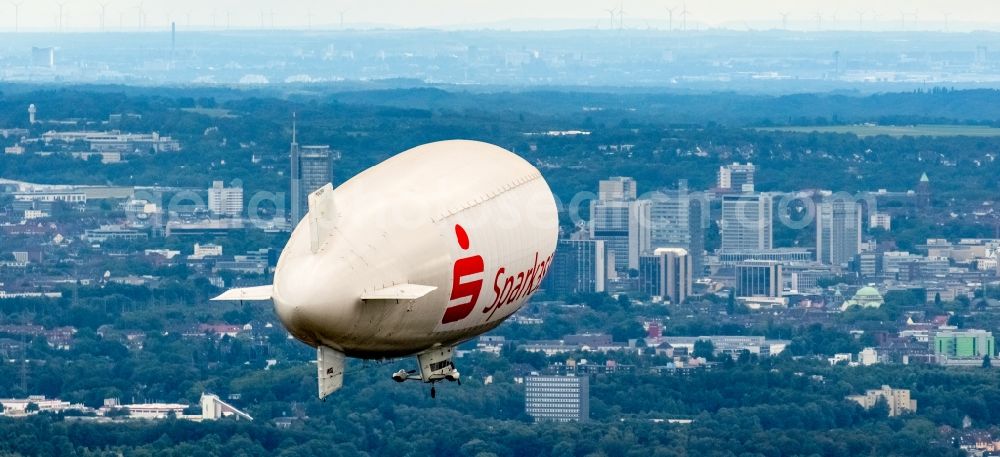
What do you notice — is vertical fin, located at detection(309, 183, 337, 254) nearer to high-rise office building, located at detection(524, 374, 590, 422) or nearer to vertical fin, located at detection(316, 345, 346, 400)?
vertical fin, located at detection(316, 345, 346, 400)

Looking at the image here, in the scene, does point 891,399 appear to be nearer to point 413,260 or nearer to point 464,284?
point 464,284

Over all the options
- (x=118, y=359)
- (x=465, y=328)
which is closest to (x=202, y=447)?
(x=118, y=359)

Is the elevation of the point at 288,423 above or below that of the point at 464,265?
below

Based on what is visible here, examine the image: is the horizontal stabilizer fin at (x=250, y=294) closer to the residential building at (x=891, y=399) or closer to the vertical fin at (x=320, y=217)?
the vertical fin at (x=320, y=217)

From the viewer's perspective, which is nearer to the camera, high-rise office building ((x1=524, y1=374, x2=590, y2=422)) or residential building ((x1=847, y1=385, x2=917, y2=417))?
residential building ((x1=847, y1=385, x2=917, y2=417))

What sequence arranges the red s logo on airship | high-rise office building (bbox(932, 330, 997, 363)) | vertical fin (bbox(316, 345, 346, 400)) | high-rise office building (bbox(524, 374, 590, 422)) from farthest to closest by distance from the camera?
high-rise office building (bbox(932, 330, 997, 363)), high-rise office building (bbox(524, 374, 590, 422)), the red s logo on airship, vertical fin (bbox(316, 345, 346, 400))

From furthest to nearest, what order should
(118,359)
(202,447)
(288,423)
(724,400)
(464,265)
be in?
(118,359)
(724,400)
(288,423)
(202,447)
(464,265)

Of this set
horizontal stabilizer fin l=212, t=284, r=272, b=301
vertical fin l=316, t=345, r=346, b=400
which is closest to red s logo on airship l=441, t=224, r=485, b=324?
vertical fin l=316, t=345, r=346, b=400

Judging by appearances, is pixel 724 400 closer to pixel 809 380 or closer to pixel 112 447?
pixel 809 380

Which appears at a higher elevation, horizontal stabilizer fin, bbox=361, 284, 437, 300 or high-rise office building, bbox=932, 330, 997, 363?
horizontal stabilizer fin, bbox=361, 284, 437, 300
